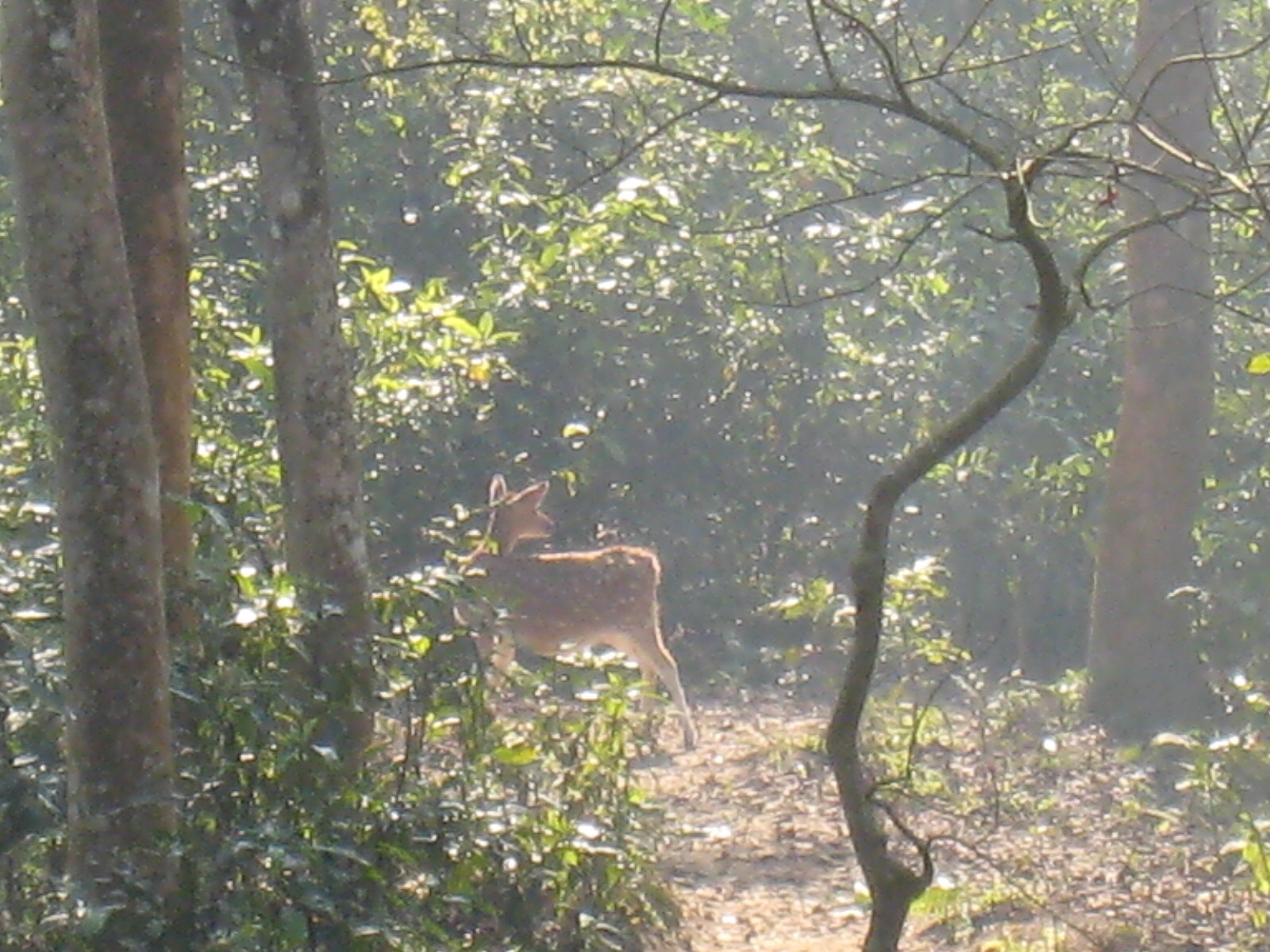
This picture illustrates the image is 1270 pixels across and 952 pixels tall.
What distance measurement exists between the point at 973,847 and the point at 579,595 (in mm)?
5836

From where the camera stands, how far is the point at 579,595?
500 inches

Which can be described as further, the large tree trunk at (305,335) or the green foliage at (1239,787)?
the green foliage at (1239,787)

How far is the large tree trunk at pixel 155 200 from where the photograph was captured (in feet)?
21.6

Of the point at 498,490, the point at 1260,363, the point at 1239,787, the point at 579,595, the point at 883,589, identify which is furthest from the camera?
the point at 579,595

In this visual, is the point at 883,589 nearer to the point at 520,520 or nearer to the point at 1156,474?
the point at 520,520

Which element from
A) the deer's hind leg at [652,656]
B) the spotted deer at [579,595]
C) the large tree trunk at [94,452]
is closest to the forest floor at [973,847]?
the deer's hind leg at [652,656]

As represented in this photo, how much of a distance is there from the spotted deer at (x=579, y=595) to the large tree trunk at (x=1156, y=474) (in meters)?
2.89

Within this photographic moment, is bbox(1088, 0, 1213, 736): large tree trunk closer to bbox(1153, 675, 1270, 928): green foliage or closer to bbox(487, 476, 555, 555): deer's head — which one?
bbox(1153, 675, 1270, 928): green foliage

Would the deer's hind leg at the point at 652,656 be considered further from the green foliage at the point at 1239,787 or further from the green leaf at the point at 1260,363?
the green leaf at the point at 1260,363

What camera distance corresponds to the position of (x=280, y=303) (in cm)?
736

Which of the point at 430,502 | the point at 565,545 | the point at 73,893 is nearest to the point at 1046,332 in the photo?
the point at 73,893

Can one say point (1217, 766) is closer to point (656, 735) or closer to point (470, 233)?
point (656, 735)

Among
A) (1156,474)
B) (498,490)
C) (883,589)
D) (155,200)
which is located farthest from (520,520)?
(883,589)

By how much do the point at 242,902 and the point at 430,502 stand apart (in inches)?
323
